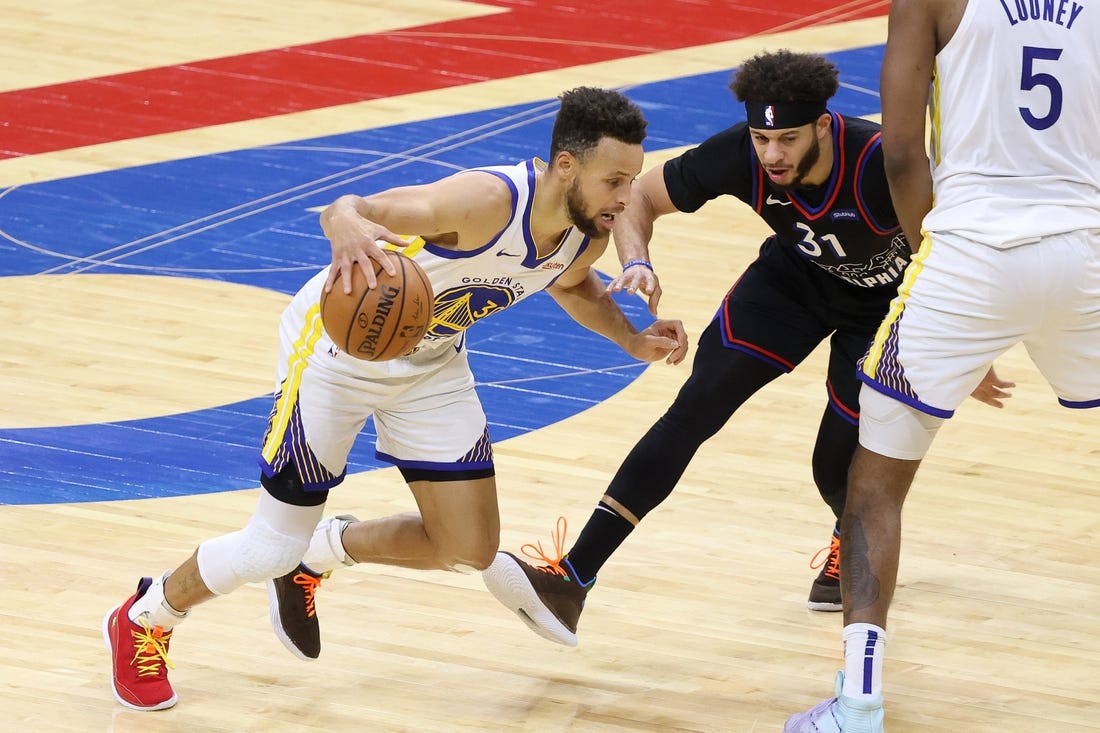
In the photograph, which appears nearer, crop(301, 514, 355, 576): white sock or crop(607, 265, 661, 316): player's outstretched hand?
crop(607, 265, 661, 316): player's outstretched hand

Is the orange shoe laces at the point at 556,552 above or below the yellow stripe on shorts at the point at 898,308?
below

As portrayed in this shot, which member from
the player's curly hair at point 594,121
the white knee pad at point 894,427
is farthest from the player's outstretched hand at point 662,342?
the white knee pad at point 894,427

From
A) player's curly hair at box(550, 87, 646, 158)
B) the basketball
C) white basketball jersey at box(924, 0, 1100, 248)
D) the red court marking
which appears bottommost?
the red court marking

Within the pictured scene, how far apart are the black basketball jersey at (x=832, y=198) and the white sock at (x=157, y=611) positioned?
6.10ft

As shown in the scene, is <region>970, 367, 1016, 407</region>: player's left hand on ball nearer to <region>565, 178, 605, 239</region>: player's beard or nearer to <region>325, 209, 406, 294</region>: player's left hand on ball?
<region>565, 178, 605, 239</region>: player's beard

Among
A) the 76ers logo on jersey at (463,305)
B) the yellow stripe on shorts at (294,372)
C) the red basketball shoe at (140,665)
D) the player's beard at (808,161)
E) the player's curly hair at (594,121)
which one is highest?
the player's curly hair at (594,121)

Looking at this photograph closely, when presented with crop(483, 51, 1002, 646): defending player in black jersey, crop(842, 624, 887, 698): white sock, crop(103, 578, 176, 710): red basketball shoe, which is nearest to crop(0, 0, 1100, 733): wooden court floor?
crop(103, 578, 176, 710): red basketball shoe

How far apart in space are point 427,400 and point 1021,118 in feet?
5.56

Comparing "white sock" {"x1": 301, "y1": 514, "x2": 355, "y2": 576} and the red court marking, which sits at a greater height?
"white sock" {"x1": 301, "y1": 514, "x2": 355, "y2": 576}

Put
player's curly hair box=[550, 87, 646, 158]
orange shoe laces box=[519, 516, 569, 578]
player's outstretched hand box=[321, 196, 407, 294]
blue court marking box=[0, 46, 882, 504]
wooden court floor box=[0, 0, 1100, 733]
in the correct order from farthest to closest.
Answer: blue court marking box=[0, 46, 882, 504] → orange shoe laces box=[519, 516, 569, 578] → wooden court floor box=[0, 0, 1100, 733] → player's curly hair box=[550, 87, 646, 158] → player's outstretched hand box=[321, 196, 407, 294]

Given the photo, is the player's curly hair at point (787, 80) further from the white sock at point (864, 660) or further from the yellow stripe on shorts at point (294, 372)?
the white sock at point (864, 660)

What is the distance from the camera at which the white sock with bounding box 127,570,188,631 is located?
4.65 metres

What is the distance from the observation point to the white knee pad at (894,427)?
4.24 metres

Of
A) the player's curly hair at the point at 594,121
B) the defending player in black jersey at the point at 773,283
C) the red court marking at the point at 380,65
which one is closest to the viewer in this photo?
the player's curly hair at the point at 594,121
